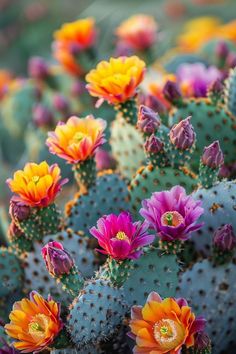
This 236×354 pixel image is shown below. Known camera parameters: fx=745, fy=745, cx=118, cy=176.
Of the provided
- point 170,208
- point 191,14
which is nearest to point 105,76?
point 170,208

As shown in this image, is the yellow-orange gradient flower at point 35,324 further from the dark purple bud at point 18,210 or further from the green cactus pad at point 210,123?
the green cactus pad at point 210,123

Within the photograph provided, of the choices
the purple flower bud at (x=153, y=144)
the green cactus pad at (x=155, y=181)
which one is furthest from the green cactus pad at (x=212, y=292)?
the purple flower bud at (x=153, y=144)

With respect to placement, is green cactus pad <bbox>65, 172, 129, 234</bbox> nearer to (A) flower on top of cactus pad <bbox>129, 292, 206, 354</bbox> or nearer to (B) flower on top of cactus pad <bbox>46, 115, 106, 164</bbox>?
(B) flower on top of cactus pad <bbox>46, 115, 106, 164</bbox>

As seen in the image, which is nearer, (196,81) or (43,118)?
(196,81)

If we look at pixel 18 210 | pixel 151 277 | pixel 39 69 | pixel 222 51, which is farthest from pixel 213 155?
pixel 39 69

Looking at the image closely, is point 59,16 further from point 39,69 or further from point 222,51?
point 222,51

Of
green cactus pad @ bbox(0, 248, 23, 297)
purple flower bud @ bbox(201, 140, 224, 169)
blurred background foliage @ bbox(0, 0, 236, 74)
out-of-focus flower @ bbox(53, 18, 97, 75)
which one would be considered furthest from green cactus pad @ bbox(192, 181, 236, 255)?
blurred background foliage @ bbox(0, 0, 236, 74)

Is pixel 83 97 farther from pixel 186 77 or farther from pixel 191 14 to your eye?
pixel 191 14
